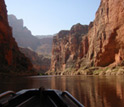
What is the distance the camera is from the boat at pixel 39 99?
399 centimetres

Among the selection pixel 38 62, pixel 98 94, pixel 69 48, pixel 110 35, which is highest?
pixel 69 48

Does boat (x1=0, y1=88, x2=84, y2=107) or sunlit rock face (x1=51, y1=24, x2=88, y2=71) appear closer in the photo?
boat (x1=0, y1=88, x2=84, y2=107)

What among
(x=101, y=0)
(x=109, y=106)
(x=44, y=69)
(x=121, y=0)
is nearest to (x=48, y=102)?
(x=109, y=106)

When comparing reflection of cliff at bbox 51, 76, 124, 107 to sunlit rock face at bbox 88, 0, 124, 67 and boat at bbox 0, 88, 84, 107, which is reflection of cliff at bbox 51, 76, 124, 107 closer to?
boat at bbox 0, 88, 84, 107

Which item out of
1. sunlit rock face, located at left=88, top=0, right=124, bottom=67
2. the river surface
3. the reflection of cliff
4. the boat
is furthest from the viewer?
sunlit rock face, located at left=88, top=0, right=124, bottom=67

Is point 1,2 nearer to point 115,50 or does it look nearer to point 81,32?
point 115,50

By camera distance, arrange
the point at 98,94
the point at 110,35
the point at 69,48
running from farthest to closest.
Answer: the point at 69,48 < the point at 110,35 < the point at 98,94

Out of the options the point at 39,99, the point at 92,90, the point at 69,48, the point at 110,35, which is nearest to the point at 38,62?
the point at 69,48

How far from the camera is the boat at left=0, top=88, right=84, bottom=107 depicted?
13.1 feet

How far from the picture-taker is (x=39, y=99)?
14.3ft

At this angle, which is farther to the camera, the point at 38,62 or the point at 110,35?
the point at 38,62

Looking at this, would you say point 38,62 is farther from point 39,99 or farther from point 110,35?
point 39,99

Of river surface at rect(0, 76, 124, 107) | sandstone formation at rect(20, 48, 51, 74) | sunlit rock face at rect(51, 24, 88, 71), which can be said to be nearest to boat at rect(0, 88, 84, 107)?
river surface at rect(0, 76, 124, 107)

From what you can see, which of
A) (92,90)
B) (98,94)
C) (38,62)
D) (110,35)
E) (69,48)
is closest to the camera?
(98,94)
